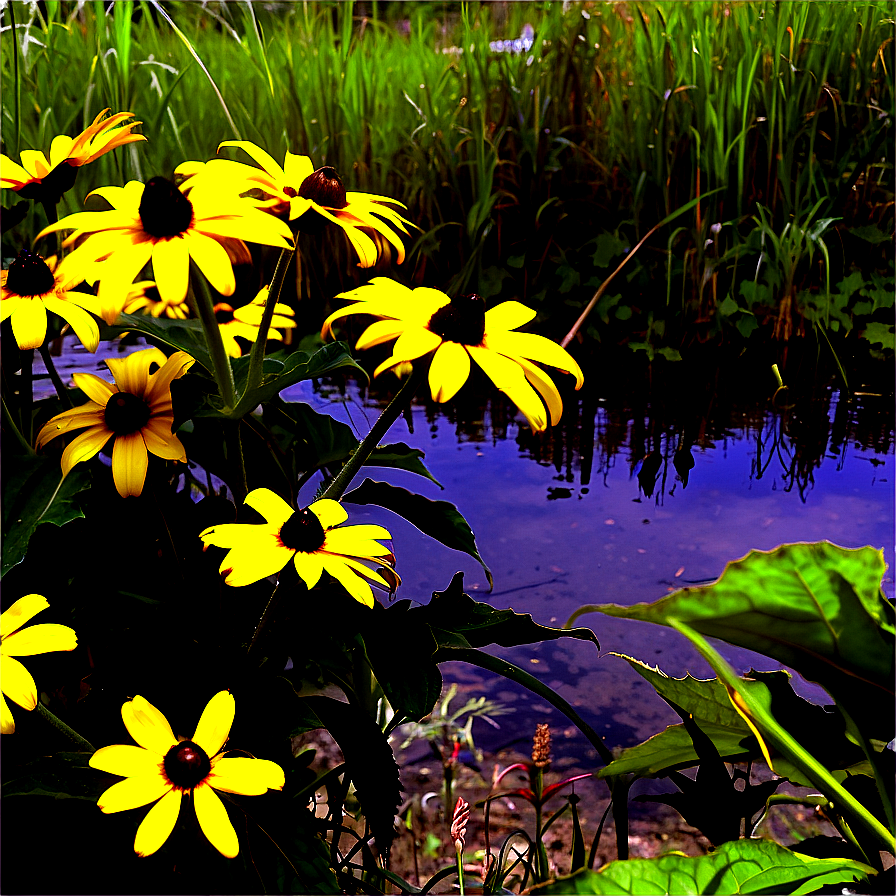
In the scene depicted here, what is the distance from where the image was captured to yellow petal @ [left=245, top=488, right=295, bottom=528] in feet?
2.15

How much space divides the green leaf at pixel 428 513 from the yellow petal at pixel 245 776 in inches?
14.1

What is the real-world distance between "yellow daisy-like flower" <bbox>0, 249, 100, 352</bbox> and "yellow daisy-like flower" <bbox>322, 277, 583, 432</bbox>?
0.78 ft

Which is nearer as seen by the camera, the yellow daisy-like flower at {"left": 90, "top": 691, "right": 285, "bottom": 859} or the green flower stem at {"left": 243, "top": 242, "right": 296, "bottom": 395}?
the yellow daisy-like flower at {"left": 90, "top": 691, "right": 285, "bottom": 859}

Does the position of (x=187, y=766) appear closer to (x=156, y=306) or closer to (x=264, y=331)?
(x=264, y=331)

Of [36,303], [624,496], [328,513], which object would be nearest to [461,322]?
[328,513]

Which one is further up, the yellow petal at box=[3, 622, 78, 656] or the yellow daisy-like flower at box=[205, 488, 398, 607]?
the yellow daisy-like flower at box=[205, 488, 398, 607]

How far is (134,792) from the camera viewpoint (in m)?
0.52

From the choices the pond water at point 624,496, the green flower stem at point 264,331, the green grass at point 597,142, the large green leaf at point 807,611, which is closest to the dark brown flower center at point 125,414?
the green flower stem at point 264,331

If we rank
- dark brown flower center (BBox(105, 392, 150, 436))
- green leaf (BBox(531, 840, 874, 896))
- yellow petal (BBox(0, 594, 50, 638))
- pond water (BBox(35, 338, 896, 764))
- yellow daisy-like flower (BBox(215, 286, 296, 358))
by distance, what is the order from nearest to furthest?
green leaf (BBox(531, 840, 874, 896))
yellow petal (BBox(0, 594, 50, 638))
dark brown flower center (BBox(105, 392, 150, 436))
yellow daisy-like flower (BBox(215, 286, 296, 358))
pond water (BBox(35, 338, 896, 764))

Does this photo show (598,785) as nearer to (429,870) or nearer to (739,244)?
(429,870)

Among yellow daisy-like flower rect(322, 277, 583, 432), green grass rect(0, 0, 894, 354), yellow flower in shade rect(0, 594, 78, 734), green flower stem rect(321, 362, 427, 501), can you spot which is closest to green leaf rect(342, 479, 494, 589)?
green flower stem rect(321, 362, 427, 501)

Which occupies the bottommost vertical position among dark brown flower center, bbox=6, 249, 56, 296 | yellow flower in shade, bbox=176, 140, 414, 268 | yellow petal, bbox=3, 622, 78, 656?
yellow petal, bbox=3, 622, 78, 656

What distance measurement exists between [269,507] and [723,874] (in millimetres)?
408

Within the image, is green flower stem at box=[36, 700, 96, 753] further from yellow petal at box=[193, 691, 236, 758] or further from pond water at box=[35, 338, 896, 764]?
pond water at box=[35, 338, 896, 764]
